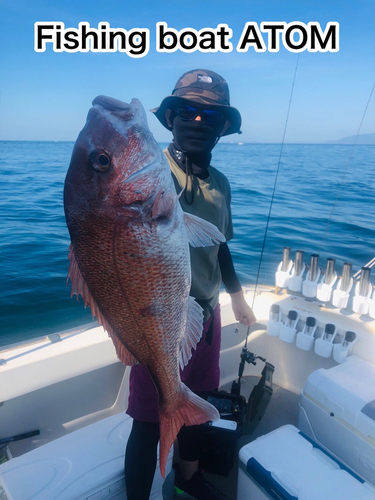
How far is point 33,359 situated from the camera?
85.0 inches

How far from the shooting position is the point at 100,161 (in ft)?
3.24

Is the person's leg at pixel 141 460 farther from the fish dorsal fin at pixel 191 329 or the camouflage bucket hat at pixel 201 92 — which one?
the camouflage bucket hat at pixel 201 92

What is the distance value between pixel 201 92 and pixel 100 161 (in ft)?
2.53

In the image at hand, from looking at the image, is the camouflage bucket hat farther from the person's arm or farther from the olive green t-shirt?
the person's arm

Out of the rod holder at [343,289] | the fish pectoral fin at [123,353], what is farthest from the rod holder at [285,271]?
the fish pectoral fin at [123,353]

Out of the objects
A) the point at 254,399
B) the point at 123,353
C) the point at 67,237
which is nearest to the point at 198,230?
the point at 123,353

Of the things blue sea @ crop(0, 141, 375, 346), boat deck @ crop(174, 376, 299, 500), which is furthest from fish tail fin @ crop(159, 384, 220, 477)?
blue sea @ crop(0, 141, 375, 346)

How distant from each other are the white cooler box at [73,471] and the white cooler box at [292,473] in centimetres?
47

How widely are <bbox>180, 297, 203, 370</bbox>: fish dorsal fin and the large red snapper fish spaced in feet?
0.32

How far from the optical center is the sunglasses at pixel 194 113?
59.9 inches

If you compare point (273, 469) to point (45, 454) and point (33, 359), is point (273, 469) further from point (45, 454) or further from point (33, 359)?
point (33, 359)

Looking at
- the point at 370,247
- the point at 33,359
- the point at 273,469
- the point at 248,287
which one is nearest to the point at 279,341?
the point at 248,287

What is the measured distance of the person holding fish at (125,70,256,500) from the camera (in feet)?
5.06

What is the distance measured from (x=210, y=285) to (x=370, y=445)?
4.30ft
